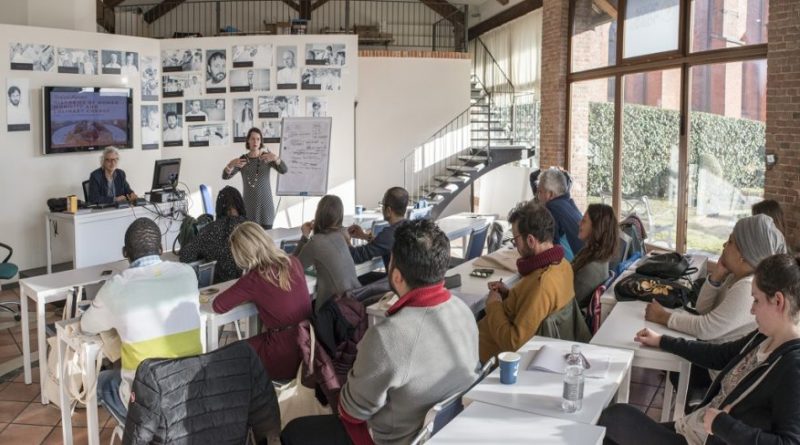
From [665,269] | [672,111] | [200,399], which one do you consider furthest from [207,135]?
[200,399]

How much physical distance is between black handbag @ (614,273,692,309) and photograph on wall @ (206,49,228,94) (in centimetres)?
730

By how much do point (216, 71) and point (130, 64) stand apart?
115cm

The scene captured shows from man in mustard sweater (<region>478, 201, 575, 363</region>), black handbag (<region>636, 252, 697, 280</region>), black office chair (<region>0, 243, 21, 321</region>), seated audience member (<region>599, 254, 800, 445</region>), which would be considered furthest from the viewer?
black office chair (<region>0, 243, 21, 321</region>)

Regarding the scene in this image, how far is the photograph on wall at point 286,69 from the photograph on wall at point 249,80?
0.18 meters

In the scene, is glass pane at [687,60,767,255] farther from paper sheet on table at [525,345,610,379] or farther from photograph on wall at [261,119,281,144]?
photograph on wall at [261,119,281,144]

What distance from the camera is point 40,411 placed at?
4.32 metres

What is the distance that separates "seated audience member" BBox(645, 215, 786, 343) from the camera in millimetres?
3113

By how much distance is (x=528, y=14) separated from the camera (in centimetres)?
1322

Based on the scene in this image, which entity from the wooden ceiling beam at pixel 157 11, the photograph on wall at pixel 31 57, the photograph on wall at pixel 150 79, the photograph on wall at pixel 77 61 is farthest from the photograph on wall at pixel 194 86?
the wooden ceiling beam at pixel 157 11

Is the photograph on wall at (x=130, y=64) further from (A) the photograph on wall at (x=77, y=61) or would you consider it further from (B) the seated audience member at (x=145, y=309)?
(B) the seated audience member at (x=145, y=309)

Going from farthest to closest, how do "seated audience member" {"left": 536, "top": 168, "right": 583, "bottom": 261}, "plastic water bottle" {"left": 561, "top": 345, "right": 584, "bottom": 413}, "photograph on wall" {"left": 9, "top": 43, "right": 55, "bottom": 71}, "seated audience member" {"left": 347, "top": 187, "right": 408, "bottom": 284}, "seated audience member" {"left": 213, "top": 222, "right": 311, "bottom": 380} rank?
"photograph on wall" {"left": 9, "top": 43, "right": 55, "bottom": 71} < "seated audience member" {"left": 536, "top": 168, "right": 583, "bottom": 261} < "seated audience member" {"left": 347, "top": 187, "right": 408, "bottom": 284} < "seated audience member" {"left": 213, "top": 222, "right": 311, "bottom": 380} < "plastic water bottle" {"left": 561, "top": 345, "right": 584, "bottom": 413}

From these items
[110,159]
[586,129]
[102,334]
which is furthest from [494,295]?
[586,129]

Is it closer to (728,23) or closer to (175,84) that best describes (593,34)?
(728,23)

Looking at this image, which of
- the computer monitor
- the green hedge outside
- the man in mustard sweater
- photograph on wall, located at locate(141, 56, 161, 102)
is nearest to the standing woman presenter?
the computer monitor
